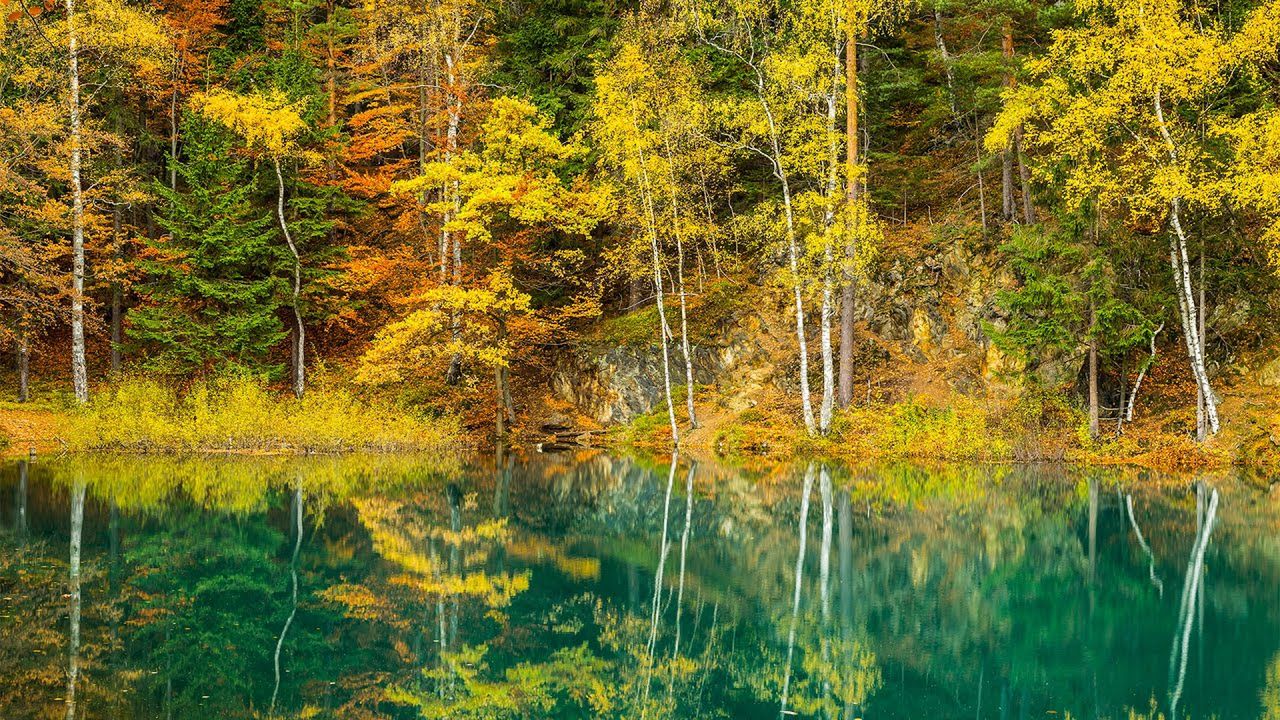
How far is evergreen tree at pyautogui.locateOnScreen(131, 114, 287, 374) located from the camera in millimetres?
28266

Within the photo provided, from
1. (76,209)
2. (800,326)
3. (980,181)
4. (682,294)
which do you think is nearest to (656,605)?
(800,326)

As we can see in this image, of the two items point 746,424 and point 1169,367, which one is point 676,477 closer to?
point 746,424

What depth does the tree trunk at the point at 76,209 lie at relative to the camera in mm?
26641

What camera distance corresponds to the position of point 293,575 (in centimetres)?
1042

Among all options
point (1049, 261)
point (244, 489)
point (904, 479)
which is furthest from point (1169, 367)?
point (244, 489)

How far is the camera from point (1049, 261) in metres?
23.6

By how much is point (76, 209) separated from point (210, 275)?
148 inches

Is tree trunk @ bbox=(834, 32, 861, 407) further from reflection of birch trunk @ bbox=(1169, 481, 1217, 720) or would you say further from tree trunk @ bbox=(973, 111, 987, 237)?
reflection of birch trunk @ bbox=(1169, 481, 1217, 720)

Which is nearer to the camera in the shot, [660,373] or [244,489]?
[244,489]

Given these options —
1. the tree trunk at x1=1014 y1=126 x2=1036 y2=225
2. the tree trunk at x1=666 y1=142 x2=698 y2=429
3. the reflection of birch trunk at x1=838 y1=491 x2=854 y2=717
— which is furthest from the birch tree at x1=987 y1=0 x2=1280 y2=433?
the reflection of birch trunk at x1=838 y1=491 x2=854 y2=717

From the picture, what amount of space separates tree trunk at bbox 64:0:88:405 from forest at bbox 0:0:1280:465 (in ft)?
0.37

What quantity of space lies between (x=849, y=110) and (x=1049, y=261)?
618cm

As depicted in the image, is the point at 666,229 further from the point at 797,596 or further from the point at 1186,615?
the point at 1186,615

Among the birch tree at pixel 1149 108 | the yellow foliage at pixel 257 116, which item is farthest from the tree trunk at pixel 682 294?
the yellow foliage at pixel 257 116
